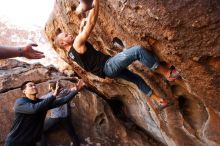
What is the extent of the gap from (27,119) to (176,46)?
303cm

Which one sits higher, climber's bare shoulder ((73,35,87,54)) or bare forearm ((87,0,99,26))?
bare forearm ((87,0,99,26))

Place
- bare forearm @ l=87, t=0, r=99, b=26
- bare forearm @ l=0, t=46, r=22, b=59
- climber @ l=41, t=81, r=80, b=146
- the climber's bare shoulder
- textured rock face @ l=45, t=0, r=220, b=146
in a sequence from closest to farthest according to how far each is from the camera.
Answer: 1. bare forearm @ l=0, t=46, r=22, b=59
2. textured rock face @ l=45, t=0, r=220, b=146
3. bare forearm @ l=87, t=0, r=99, b=26
4. the climber's bare shoulder
5. climber @ l=41, t=81, r=80, b=146

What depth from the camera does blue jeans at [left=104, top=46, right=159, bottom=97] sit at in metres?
4.89

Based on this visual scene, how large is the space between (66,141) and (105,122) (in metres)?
1.08

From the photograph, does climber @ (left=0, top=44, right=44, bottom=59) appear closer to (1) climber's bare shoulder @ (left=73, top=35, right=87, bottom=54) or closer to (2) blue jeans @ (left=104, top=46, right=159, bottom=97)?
(1) climber's bare shoulder @ (left=73, top=35, right=87, bottom=54)

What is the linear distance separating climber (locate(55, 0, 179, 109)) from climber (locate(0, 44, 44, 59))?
3.05 ft

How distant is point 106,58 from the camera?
5523 millimetres

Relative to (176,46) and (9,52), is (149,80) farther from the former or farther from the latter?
(9,52)

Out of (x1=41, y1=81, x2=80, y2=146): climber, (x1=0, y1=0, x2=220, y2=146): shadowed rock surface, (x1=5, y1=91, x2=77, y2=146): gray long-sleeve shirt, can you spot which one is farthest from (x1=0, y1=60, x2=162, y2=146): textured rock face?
(x1=5, y1=91, x2=77, y2=146): gray long-sleeve shirt

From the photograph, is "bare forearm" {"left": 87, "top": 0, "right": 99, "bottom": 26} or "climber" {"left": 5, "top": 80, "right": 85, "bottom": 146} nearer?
"bare forearm" {"left": 87, "top": 0, "right": 99, "bottom": 26}

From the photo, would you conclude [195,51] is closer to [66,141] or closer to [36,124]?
[36,124]

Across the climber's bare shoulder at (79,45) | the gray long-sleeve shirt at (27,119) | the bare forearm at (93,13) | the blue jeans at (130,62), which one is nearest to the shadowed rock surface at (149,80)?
the blue jeans at (130,62)

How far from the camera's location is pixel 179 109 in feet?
21.4

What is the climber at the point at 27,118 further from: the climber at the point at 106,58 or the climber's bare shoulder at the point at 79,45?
the climber's bare shoulder at the point at 79,45
